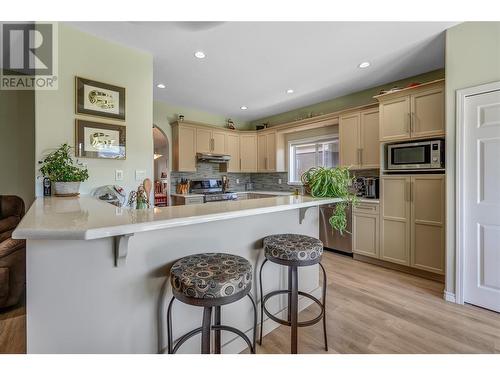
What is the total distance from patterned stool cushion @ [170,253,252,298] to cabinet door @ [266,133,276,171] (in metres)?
3.97

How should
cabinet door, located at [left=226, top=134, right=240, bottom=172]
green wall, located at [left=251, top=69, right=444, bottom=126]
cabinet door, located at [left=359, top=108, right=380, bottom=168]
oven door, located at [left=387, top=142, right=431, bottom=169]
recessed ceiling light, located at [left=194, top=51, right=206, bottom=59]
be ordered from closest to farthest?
recessed ceiling light, located at [left=194, top=51, right=206, bottom=59] < oven door, located at [left=387, top=142, right=431, bottom=169] < green wall, located at [left=251, top=69, right=444, bottom=126] < cabinet door, located at [left=359, top=108, right=380, bottom=168] < cabinet door, located at [left=226, top=134, right=240, bottom=172]

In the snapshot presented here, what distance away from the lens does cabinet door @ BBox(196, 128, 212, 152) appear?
4.71m

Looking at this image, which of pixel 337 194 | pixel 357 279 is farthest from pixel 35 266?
pixel 357 279

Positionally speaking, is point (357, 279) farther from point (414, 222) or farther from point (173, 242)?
point (173, 242)

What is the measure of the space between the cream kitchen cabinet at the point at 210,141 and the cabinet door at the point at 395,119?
2988mm

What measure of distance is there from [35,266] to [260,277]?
49.4 inches

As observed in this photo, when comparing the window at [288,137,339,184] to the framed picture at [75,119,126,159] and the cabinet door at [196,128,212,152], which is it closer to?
the cabinet door at [196,128,212,152]

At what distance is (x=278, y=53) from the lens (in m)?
2.64

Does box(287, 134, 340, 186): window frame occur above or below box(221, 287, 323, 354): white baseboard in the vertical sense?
above

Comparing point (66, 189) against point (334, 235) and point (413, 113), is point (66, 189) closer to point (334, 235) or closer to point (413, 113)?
point (334, 235)

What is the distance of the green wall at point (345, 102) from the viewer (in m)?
3.28

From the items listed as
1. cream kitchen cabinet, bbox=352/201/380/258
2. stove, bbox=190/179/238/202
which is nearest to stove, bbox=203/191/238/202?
stove, bbox=190/179/238/202

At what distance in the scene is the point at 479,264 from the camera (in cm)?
219

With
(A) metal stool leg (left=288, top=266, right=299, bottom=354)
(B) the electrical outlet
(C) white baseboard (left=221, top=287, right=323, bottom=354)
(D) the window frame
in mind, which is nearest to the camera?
(A) metal stool leg (left=288, top=266, right=299, bottom=354)
